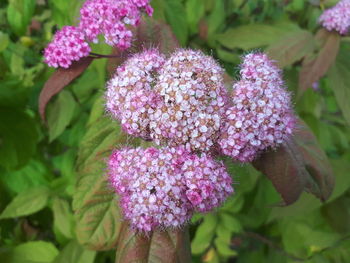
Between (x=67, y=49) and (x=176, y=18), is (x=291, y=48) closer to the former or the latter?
(x=176, y=18)

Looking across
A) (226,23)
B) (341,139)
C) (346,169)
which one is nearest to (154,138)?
(346,169)

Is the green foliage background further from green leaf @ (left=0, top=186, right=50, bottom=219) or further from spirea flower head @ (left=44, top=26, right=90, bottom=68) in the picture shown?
spirea flower head @ (left=44, top=26, right=90, bottom=68)

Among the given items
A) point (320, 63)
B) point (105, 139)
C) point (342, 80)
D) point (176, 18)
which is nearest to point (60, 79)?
point (105, 139)

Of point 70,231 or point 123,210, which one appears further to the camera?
point 70,231

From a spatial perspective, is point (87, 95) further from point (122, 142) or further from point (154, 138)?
point (154, 138)

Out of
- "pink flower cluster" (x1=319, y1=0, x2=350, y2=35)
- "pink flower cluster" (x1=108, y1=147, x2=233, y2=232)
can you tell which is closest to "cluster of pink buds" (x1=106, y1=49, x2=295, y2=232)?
"pink flower cluster" (x1=108, y1=147, x2=233, y2=232)

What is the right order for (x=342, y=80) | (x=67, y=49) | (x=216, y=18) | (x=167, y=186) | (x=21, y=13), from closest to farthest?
(x=167, y=186), (x=67, y=49), (x=21, y=13), (x=342, y=80), (x=216, y=18)
